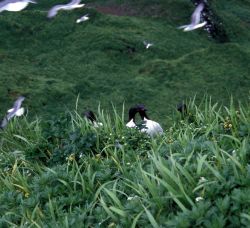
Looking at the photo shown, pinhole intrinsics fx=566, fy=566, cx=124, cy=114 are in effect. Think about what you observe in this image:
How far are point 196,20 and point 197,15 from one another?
431mm

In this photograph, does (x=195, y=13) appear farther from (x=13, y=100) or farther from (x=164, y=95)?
(x=13, y=100)

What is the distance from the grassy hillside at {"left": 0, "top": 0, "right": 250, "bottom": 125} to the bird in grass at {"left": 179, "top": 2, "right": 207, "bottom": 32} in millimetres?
457

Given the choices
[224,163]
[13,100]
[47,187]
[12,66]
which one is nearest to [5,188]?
[47,187]

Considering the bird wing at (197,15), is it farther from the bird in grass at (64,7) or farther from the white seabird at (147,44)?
the bird in grass at (64,7)

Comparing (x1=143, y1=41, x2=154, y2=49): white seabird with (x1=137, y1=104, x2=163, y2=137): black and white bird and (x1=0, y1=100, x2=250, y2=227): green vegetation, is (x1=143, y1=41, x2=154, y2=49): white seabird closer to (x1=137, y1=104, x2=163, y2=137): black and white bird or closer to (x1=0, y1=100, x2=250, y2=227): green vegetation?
(x1=137, y1=104, x2=163, y2=137): black and white bird

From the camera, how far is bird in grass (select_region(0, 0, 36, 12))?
32312mm

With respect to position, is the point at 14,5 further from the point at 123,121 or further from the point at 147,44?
the point at 123,121

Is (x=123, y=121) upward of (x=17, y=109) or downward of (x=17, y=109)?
upward

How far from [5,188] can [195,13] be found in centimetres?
2523

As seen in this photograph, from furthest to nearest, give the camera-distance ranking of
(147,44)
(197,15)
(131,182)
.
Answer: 1. (197,15)
2. (147,44)
3. (131,182)

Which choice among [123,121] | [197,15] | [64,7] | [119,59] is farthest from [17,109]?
[197,15]

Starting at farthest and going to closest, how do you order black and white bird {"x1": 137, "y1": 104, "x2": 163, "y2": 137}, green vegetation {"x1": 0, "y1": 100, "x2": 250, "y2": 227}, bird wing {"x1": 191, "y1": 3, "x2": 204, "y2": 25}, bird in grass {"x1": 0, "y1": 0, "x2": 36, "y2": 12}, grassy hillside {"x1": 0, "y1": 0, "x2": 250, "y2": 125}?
bird in grass {"x1": 0, "y1": 0, "x2": 36, "y2": 12}
bird wing {"x1": 191, "y1": 3, "x2": 204, "y2": 25}
grassy hillside {"x1": 0, "y1": 0, "x2": 250, "y2": 125}
black and white bird {"x1": 137, "y1": 104, "x2": 163, "y2": 137}
green vegetation {"x1": 0, "y1": 100, "x2": 250, "y2": 227}

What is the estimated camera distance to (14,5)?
1308 inches

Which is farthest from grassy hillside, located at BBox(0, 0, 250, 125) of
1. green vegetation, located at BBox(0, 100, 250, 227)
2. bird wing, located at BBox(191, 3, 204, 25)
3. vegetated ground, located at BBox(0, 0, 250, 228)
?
green vegetation, located at BBox(0, 100, 250, 227)
